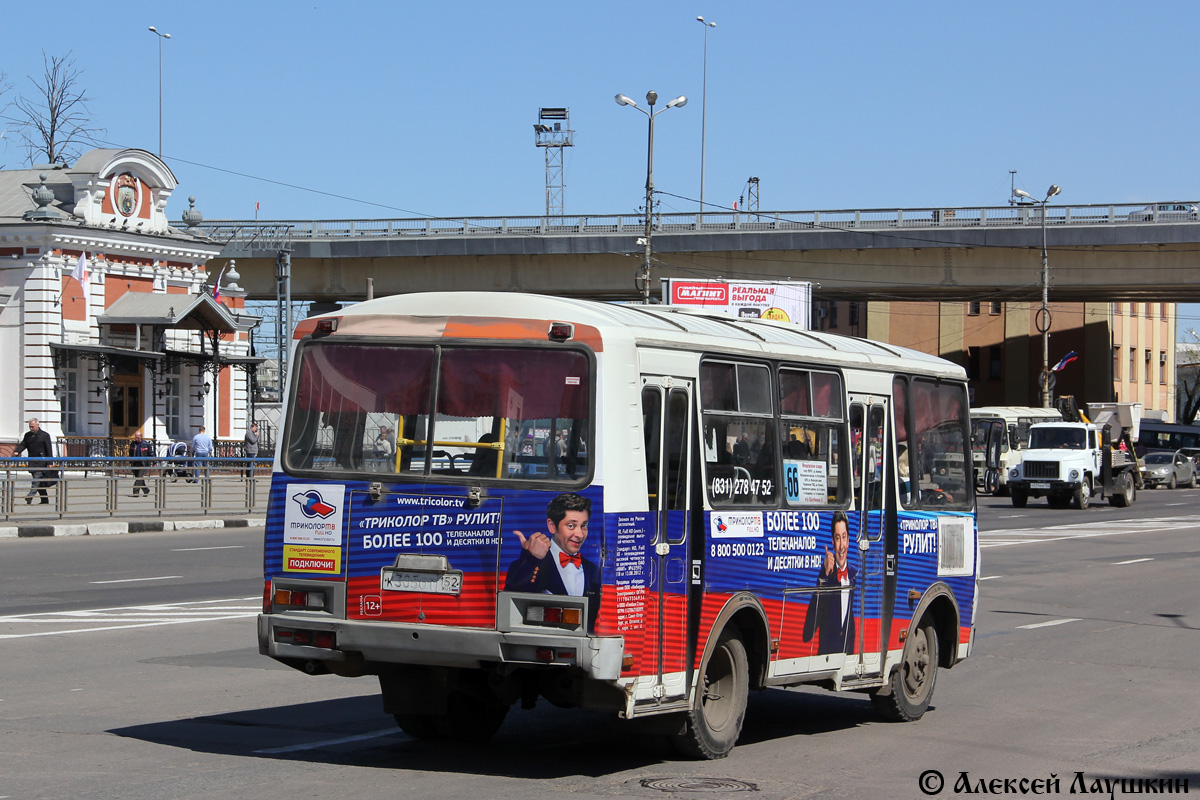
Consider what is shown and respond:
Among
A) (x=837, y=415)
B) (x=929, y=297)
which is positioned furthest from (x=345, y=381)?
(x=929, y=297)

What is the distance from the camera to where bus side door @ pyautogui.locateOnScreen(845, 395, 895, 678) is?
9.65 m

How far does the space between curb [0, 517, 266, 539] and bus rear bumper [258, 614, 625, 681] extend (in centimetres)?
1990

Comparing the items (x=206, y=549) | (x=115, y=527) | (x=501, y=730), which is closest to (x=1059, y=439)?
(x=115, y=527)

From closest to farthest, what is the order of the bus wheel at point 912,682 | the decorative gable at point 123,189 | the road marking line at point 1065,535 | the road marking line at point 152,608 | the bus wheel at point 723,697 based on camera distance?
the bus wheel at point 723,697 → the bus wheel at point 912,682 → the road marking line at point 152,608 → the road marking line at point 1065,535 → the decorative gable at point 123,189

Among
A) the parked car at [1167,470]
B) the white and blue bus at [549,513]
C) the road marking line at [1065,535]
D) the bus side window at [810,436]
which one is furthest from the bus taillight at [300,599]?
the parked car at [1167,470]

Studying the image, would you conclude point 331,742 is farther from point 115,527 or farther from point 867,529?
point 115,527

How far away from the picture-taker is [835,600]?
370 inches

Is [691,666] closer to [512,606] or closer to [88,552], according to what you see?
[512,606]

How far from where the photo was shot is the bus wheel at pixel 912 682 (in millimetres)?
10203

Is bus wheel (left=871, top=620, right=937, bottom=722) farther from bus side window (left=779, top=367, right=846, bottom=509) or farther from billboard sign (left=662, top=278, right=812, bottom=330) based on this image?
billboard sign (left=662, top=278, right=812, bottom=330)

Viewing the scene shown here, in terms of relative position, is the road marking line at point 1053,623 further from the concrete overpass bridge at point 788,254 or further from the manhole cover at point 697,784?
the concrete overpass bridge at point 788,254

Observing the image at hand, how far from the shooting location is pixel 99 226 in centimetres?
4625

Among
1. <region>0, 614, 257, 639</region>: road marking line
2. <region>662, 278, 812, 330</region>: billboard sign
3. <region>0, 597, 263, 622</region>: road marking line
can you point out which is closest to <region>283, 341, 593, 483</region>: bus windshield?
<region>0, 614, 257, 639</region>: road marking line

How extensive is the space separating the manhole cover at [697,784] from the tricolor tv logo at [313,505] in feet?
7.26
